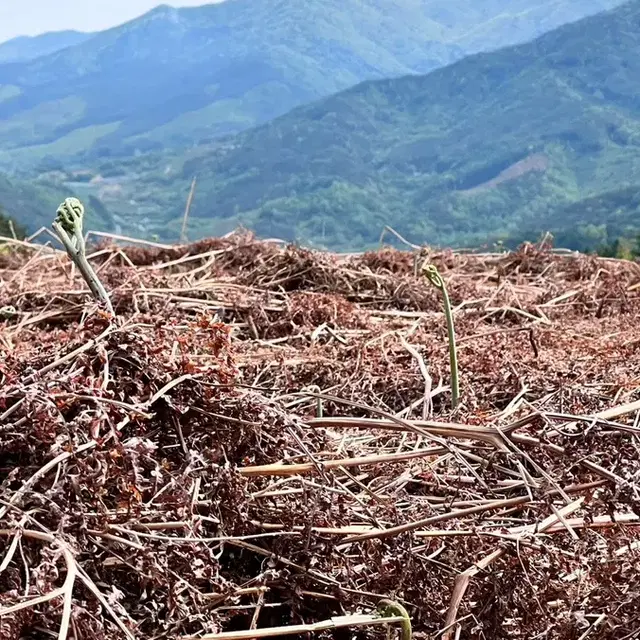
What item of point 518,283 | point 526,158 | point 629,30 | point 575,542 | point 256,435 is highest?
point 256,435

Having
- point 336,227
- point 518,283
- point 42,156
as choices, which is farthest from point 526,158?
point 518,283

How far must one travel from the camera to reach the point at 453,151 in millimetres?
156125

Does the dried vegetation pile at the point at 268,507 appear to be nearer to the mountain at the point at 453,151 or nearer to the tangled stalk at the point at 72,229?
the tangled stalk at the point at 72,229

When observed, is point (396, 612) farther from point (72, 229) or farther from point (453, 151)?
point (453, 151)

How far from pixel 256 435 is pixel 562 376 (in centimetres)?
98

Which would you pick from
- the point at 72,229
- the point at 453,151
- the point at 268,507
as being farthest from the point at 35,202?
the point at 268,507

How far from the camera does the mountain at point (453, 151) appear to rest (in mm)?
121250

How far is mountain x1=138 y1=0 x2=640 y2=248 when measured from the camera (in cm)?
12125

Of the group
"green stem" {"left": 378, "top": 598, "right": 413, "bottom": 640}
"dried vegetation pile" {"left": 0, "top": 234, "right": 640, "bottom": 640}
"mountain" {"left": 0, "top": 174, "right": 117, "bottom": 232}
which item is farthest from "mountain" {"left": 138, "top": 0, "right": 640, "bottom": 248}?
"green stem" {"left": 378, "top": 598, "right": 413, "bottom": 640}

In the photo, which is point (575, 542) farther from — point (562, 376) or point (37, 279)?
point (37, 279)

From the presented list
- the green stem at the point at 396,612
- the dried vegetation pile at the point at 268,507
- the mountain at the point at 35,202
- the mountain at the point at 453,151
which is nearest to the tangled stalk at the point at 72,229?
the dried vegetation pile at the point at 268,507

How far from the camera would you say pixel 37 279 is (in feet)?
11.1

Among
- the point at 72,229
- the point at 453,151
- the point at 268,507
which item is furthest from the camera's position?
the point at 453,151

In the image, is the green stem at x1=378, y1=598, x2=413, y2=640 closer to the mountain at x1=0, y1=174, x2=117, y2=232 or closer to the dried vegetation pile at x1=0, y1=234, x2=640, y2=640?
the dried vegetation pile at x1=0, y1=234, x2=640, y2=640
